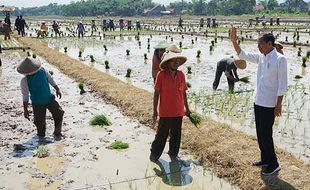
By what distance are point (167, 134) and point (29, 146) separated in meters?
2.22

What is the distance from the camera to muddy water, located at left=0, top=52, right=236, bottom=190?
4.59 meters

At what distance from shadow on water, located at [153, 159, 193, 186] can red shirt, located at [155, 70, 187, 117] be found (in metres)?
0.67

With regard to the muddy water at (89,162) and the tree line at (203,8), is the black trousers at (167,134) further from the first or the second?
the tree line at (203,8)

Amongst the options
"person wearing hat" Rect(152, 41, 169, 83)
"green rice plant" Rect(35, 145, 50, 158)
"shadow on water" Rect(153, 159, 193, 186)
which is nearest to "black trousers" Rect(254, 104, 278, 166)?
"shadow on water" Rect(153, 159, 193, 186)

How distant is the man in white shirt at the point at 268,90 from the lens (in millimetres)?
3986

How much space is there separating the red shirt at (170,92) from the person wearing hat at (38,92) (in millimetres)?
2080

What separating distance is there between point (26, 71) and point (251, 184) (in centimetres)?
357

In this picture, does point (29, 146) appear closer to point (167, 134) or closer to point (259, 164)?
point (167, 134)

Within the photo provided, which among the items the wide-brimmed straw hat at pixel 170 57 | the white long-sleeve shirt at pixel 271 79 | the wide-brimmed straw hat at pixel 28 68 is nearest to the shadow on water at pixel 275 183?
the white long-sleeve shirt at pixel 271 79

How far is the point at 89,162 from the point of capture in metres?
5.23

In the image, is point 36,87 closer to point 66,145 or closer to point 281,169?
point 66,145

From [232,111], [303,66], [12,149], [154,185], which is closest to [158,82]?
[154,185]

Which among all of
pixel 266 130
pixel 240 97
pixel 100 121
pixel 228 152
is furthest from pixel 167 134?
pixel 240 97

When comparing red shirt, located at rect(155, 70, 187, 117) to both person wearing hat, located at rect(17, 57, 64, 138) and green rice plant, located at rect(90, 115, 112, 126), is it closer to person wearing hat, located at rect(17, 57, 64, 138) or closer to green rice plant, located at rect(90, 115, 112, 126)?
person wearing hat, located at rect(17, 57, 64, 138)
